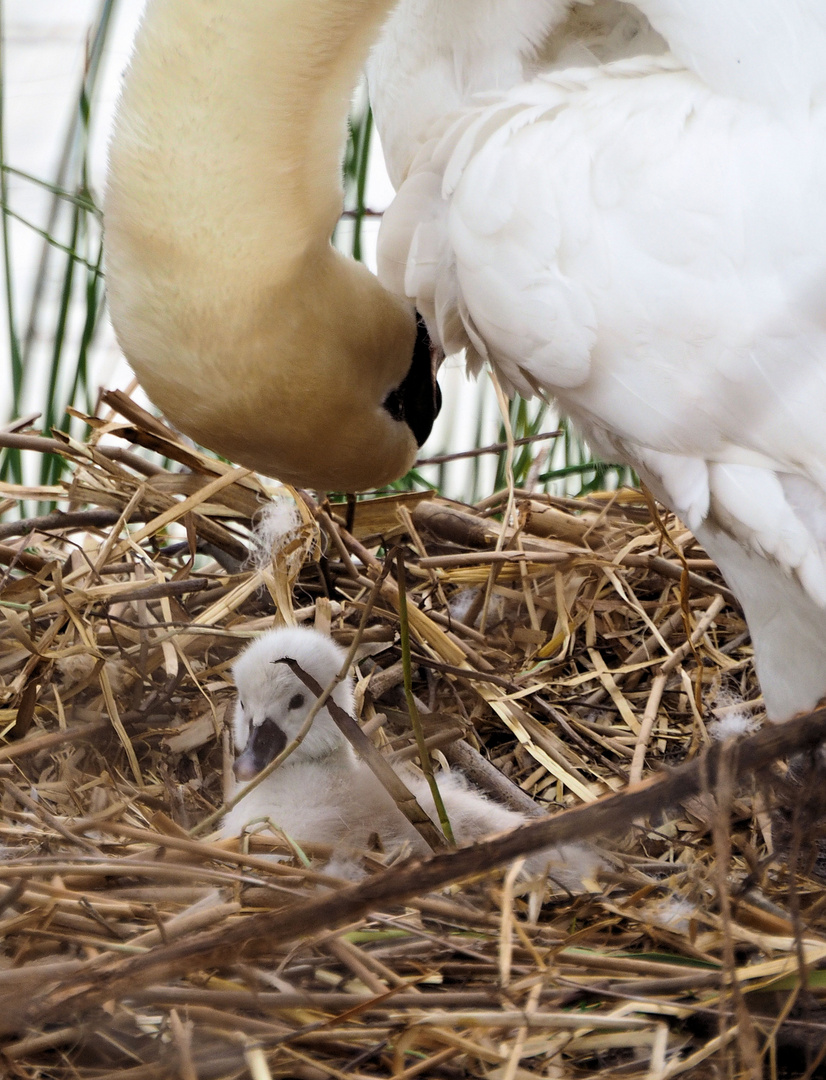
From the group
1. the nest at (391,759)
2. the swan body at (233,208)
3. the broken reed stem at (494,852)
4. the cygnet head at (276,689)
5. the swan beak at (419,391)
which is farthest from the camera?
the cygnet head at (276,689)

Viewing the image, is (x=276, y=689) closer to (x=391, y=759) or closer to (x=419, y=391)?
(x=391, y=759)

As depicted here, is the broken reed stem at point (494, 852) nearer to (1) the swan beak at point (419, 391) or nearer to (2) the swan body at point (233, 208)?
(2) the swan body at point (233, 208)

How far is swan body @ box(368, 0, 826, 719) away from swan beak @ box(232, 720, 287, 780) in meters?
0.59

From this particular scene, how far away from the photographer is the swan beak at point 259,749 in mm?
1384

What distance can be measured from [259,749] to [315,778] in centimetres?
10

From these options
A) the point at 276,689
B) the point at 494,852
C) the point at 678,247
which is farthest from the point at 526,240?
the point at 276,689

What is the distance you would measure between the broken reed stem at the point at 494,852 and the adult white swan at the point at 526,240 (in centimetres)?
37

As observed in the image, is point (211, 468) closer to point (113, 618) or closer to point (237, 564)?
point (237, 564)

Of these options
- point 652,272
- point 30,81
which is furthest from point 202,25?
point 652,272

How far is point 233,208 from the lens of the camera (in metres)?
1.06

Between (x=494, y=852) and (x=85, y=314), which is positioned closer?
(x=494, y=852)

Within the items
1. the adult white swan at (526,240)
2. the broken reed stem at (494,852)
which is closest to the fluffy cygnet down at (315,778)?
the adult white swan at (526,240)

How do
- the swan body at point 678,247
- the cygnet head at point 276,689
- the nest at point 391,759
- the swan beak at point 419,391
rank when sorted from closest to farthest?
the nest at point 391,759 → the swan body at point 678,247 → the swan beak at point 419,391 → the cygnet head at point 276,689

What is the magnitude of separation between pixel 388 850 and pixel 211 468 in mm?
680
